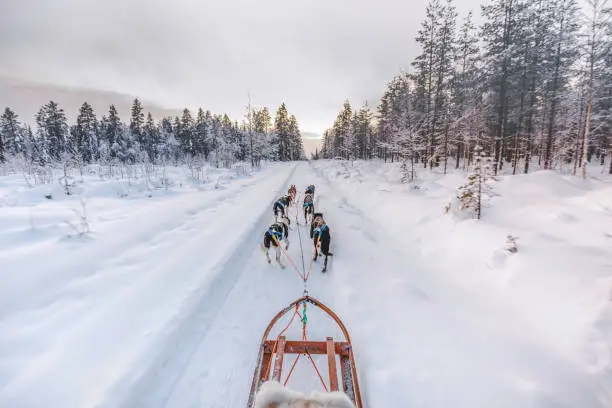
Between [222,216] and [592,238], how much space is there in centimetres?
1008

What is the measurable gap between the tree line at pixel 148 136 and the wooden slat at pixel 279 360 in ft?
115

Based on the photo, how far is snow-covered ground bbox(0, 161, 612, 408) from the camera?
9.20 feet

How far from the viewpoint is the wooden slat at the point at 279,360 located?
2415mm

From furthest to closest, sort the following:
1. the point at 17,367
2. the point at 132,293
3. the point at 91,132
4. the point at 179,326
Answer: the point at 91,132
the point at 132,293
the point at 179,326
the point at 17,367

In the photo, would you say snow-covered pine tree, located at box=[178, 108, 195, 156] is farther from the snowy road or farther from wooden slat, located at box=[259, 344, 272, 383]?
wooden slat, located at box=[259, 344, 272, 383]

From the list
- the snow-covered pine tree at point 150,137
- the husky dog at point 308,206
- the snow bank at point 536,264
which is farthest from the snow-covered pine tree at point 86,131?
the snow bank at point 536,264

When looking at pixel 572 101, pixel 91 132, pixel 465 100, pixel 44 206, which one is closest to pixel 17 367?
pixel 44 206

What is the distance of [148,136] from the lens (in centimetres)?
5903

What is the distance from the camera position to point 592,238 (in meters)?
5.15

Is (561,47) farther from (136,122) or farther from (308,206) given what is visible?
(136,122)

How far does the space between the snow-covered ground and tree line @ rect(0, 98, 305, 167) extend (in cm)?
3148

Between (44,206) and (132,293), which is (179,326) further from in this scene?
(44,206)

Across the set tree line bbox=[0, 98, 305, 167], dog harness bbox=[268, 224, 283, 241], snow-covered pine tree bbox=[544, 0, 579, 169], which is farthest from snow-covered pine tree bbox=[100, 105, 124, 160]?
snow-covered pine tree bbox=[544, 0, 579, 169]

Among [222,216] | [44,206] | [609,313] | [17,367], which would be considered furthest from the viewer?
[222,216]
